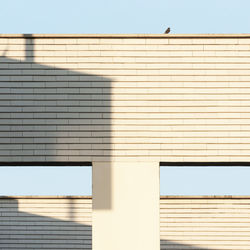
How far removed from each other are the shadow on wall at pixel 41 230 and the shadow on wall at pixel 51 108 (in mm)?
7060

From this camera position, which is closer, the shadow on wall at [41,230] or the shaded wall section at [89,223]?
the shaded wall section at [89,223]

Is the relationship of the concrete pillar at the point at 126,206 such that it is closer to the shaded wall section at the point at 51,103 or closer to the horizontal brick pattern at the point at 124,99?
the horizontal brick pattern at the point at 124,99

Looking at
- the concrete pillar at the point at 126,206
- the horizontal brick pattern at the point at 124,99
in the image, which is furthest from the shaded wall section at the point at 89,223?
the horizontal brick pattern at the point at 124,99

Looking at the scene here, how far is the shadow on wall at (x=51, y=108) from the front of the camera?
37.6ft

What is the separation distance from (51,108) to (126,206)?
2.62m

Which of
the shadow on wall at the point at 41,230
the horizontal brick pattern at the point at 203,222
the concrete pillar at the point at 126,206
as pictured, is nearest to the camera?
the concrete pillar at the point at 126,206

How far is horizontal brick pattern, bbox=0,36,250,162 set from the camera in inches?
452

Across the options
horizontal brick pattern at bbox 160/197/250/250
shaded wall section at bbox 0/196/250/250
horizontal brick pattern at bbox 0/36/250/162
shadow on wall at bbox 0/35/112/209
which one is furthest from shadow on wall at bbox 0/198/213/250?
horizontal brick pattern at bbox 0/36/250/162

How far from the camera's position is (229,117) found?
11656 mm

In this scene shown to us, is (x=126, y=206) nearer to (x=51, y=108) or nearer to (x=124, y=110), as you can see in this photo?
(x=124, y=110)

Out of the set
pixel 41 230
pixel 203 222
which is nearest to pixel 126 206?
pixel 203 222

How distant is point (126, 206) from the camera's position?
37.3ft
